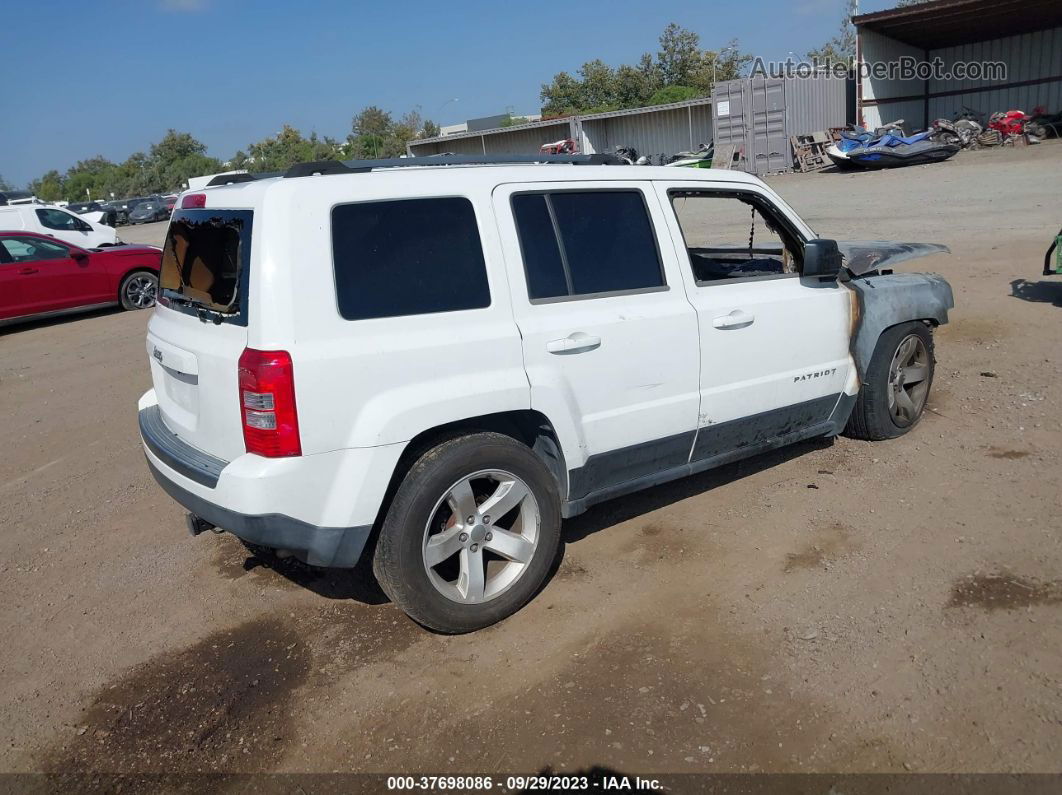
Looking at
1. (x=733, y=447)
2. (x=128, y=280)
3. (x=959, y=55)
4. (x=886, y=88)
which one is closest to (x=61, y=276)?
(x=128, y=280)

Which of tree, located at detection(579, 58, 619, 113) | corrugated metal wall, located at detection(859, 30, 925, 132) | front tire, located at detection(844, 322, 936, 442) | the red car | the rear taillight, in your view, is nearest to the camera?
the rear taillight

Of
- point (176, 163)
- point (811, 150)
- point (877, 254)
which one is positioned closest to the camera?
point (877, 254)

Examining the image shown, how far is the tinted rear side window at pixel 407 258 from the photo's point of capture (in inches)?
130

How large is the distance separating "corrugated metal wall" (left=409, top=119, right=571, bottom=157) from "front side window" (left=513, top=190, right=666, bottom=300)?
36301mm

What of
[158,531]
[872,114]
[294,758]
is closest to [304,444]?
[294,758]

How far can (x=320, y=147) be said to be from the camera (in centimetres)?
7350

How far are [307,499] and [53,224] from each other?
18296 millimetres

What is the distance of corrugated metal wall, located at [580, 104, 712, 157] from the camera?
36938 millimetres

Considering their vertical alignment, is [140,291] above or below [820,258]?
below

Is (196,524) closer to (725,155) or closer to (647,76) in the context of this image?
(725,155)

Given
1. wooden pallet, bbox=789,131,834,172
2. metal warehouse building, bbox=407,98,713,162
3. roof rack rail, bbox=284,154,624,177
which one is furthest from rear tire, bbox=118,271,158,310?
metal warehouse building, bbox=407,98,713,162

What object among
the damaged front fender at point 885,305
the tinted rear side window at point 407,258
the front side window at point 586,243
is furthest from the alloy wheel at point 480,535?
the damaged front fender at point 885,305

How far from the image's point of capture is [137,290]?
1415 cm

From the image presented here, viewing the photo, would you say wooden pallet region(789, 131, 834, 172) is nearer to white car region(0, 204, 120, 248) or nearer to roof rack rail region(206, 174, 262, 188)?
white car region(0, 204, 120, 248)
